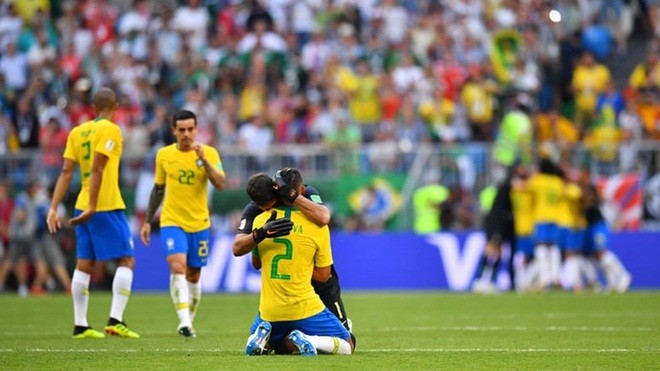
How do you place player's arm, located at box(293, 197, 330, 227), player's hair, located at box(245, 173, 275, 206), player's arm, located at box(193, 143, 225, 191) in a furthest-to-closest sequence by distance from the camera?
player's arm, located at box(193, 143, 225, 191)
player's arm, located at box(293, 197, 330, 227)
player's hair, located at box(245, 173, 275, 206)

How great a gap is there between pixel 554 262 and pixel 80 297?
1316 cm

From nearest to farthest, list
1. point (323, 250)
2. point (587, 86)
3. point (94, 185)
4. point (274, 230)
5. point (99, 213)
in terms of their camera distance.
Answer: point (274, 230) < point (323, 250) < point (94, 185) < point (99, 213) < point (587, 86)

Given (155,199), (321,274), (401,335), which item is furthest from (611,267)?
(321,274)

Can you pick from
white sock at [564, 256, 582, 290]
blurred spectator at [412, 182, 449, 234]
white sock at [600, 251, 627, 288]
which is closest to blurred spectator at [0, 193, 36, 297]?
blurred spectator at [412, 182, 449, 234]

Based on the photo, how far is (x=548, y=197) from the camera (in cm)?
2664

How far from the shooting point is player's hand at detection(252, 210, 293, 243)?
1186cm

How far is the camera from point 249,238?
1202 centimetres

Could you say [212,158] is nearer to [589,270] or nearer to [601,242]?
[601,242]

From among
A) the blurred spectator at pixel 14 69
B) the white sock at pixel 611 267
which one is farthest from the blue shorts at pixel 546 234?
the blurred spectator at pixel 14 69

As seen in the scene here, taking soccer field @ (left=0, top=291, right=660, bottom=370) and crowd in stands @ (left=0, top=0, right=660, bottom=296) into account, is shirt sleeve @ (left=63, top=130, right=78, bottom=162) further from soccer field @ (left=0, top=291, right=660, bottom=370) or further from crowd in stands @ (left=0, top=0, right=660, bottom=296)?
crowd in stands @ (left=0, top=0, right=660, bottom=296)

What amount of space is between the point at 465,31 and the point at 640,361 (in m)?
19.5

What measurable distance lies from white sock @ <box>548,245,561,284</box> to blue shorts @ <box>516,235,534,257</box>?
52 cm

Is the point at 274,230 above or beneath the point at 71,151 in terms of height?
beneath

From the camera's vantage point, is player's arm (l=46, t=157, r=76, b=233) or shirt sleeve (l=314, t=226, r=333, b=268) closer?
shirt sleeve (l=314, t=226, r=333, b=268)
